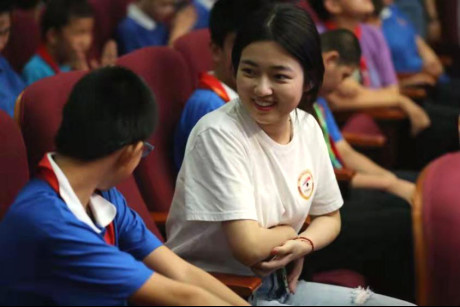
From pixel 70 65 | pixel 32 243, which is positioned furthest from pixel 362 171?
pixel 32 243

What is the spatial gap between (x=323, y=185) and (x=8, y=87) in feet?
3.73

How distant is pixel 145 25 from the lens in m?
3.61

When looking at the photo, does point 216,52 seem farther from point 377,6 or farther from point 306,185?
point 377,6

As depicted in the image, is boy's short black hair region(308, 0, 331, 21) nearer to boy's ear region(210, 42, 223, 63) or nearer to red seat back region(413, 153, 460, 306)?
boy's ear region(210, 42, 223, 63)

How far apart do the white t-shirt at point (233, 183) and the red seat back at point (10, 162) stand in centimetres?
31

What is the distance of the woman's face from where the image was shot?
5.42ft

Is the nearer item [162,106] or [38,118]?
[38,118]

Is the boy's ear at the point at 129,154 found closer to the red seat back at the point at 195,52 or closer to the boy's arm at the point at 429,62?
the red seat back at the point at 195,52

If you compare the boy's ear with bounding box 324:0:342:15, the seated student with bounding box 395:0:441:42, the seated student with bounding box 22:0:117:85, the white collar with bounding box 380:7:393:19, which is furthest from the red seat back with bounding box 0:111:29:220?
the seated student with bounding box 395:0:441:42

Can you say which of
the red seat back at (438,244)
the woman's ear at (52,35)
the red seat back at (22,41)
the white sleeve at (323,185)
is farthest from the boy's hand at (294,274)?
the red seat back at (22,41)

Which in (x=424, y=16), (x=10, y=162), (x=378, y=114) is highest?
(x=10, y=162)

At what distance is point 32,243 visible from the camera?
1.25 metres

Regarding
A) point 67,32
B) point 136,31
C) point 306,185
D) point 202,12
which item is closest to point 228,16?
point 306,185

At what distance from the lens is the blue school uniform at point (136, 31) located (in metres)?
3.57
